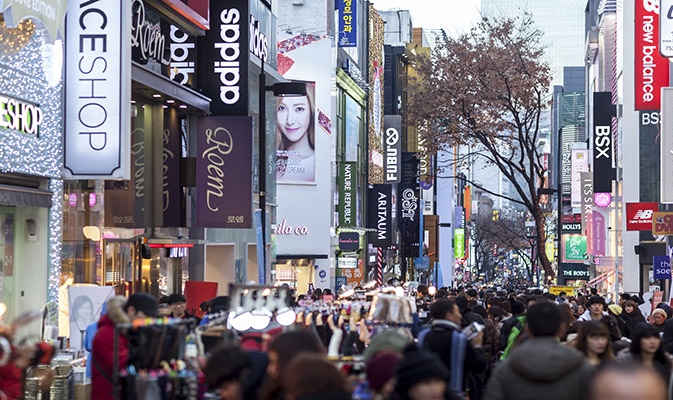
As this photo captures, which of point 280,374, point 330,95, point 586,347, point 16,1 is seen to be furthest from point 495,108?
point 280,374

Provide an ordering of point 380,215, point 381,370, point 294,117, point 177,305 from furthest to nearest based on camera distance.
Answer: point 380,215 → point 294,117 → point 177,305 → point 381,370

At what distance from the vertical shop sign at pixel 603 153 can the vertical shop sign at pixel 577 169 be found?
21.9 m

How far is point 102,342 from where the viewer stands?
28.0ft

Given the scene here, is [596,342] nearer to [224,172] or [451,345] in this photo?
[451,345]

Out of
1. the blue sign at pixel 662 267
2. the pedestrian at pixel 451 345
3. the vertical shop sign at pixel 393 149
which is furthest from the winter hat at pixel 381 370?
the vertical shop sign at pixel 393 149

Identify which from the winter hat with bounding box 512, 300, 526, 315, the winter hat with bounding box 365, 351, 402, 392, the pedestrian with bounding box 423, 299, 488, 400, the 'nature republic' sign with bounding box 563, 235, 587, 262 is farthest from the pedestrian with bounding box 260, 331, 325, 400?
the 'nature republic' sign with bounding box 563, 235, 587, 262

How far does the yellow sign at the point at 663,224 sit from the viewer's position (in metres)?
34.4

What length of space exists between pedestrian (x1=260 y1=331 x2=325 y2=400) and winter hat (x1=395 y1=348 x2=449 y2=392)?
1.85ft

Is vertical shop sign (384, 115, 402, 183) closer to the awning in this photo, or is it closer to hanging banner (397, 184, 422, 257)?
hanging banner (397, 184, 422, 257)

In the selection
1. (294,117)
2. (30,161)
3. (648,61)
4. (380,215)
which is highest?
(648,61)

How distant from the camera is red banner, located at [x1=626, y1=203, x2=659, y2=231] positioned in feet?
139

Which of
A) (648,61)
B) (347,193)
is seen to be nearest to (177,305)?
(648,61)

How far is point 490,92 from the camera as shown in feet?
124

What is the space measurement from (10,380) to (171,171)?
17.7 metres
